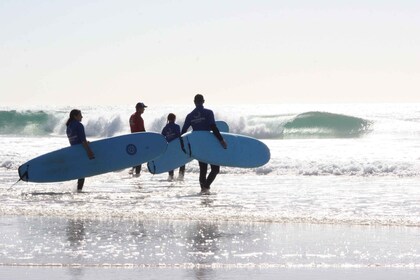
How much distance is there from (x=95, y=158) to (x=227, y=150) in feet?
8.05

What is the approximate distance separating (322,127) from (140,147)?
39348 millimetres

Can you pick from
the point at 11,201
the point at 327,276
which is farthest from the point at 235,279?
the point at 11,201

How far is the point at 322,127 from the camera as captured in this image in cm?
5522

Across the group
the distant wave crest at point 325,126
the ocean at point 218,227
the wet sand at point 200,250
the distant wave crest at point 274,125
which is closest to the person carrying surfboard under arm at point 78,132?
the ocean at point 218,227

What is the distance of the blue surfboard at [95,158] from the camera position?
15.9 meters

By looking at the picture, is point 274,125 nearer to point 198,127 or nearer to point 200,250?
point 198,127

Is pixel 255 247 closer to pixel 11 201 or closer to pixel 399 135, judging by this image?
pixel 11 201

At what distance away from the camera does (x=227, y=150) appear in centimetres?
1681

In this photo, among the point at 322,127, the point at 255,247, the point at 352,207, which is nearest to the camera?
the point at 255,247

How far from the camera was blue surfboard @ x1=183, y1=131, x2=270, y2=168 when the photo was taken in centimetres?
1597

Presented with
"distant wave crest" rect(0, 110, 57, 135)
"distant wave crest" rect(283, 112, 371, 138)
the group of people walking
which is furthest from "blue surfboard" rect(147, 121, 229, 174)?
"distant wave crest" rect(0, 110, 57, 135)

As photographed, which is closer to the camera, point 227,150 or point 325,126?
point 227,150

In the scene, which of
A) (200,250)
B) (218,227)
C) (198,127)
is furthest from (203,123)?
(200,250)

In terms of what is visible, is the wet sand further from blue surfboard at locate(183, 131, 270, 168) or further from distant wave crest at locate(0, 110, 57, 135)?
distant wave crest at locate(0, 110, 57, 135)
